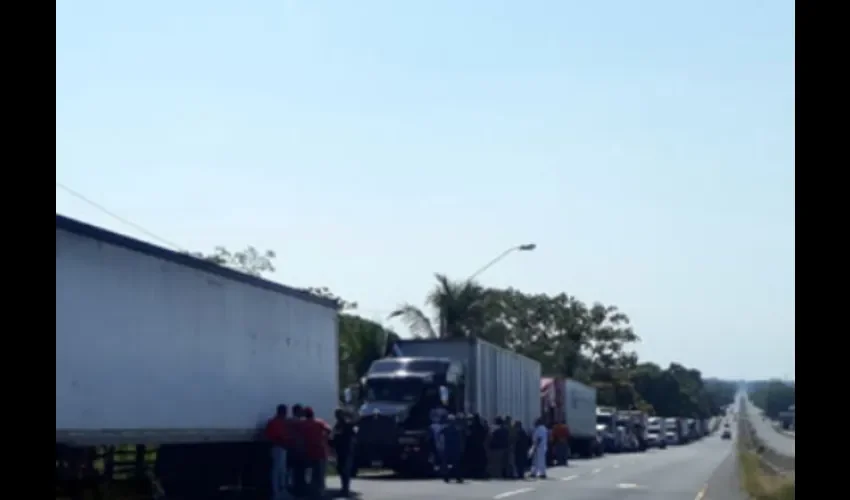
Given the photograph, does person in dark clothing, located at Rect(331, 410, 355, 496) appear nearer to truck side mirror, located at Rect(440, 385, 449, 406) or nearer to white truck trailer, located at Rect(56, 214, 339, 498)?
white truck trailer, located at Rect(56, 214, 339, 498)

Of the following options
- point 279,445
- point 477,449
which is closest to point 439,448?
point 477,449

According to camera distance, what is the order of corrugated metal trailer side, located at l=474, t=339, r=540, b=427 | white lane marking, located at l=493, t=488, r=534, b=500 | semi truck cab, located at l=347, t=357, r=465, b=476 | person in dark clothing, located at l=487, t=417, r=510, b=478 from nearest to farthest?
white lane marking, located at l=493, t=488, r=534, b=500 → semi truck cab, located at l=347, t=357, r=465, b=476 → person in dark clothing, located at l=487, t=417, r=510, b=478 → corrugated metal trailer side, located at l=474, t=339, r=540, b=427

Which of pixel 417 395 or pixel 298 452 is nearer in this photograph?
pixel 298 452

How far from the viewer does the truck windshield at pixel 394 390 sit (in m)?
34.2

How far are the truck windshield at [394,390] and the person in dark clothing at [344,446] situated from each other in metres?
7.02

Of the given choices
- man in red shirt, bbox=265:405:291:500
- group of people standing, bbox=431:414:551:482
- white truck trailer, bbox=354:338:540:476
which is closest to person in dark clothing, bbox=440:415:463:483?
group of people standing, bbox=431:414:551:482

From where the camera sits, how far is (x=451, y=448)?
32688 mm

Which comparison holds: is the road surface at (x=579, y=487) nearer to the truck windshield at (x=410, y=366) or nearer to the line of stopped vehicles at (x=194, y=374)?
the line of stopped vehicles at (x=194, y=374)

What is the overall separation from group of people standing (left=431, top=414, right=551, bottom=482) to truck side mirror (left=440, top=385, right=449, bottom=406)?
455 millimetres

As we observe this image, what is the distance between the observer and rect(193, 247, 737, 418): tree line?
5453 cm

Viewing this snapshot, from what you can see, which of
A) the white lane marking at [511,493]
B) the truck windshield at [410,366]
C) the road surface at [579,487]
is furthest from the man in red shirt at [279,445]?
the truck windshield at [410,366]

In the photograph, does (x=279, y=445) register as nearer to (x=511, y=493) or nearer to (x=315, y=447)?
(x=315, y=447)

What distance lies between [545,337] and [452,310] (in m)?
49.6
